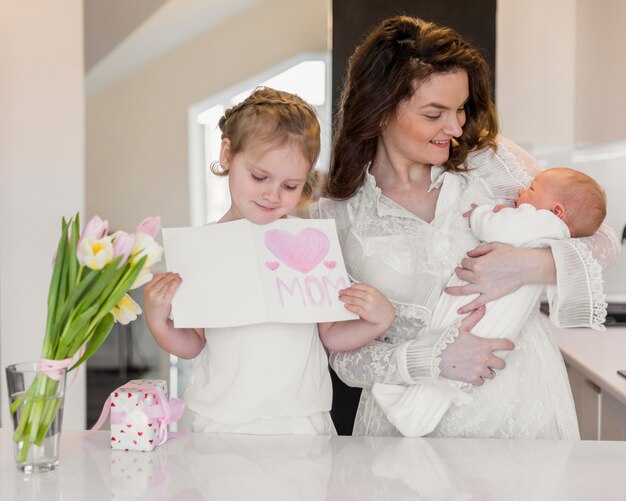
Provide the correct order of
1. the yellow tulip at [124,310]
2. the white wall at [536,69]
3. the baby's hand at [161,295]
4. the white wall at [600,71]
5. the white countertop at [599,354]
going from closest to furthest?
the yellow tulip at [124,310], the baby's hand at [161,295], the white countertop at [599,354], the white wall at [600,71], the white wall at [536,69]

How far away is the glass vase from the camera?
1251 millimetres

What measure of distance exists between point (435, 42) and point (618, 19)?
1448mm

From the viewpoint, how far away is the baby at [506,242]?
5.40 feet

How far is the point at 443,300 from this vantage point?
67.3 inches

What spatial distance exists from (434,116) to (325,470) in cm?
76

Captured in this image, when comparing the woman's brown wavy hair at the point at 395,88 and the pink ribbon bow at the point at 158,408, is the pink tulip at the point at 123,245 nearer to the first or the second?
the pink ribbon bow at the point at 158,408

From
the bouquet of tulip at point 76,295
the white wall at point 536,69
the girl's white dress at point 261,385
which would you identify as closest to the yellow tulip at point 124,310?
the bouquet of tulip at point 76,295

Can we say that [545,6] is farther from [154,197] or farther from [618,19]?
[154,197]

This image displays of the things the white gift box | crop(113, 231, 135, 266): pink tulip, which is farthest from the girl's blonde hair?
the white gift box

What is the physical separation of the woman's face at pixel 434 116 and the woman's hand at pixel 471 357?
330 millimetres

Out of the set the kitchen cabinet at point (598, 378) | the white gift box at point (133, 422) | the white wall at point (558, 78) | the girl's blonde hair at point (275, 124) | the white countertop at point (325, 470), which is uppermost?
the white wall at point (558, 78)

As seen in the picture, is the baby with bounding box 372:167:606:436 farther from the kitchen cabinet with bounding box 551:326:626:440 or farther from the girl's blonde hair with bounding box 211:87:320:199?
the kitchen cabinet with bounding box 551:326:626:440

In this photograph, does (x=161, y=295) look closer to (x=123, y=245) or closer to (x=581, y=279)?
(x=123, y=245)

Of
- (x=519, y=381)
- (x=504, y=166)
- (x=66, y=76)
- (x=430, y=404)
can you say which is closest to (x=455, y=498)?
(x=430, y=404)
